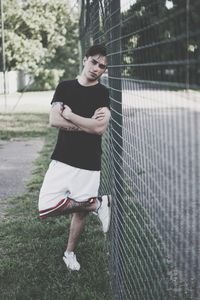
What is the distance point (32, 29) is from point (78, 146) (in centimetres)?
2868

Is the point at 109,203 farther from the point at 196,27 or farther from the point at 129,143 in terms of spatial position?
the point at 196,27

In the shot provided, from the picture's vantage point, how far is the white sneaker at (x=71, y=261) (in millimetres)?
3887

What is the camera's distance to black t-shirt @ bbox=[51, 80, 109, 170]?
3.72m

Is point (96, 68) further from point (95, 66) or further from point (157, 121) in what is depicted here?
point (157, 121)

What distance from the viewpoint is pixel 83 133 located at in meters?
3.81

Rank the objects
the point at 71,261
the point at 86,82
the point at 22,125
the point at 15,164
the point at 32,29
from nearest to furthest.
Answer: the point at 86,82 < the point at 71,261 < the point at 15,164 < the point at 22,125 < the point at 32,29

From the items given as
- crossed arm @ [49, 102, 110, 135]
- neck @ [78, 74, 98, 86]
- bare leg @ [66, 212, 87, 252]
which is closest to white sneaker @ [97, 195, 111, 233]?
bare leg @ [66, 212, 87, 252]

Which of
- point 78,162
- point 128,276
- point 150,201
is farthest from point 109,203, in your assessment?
point 150,201

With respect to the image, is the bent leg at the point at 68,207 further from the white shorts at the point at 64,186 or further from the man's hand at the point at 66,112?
the man's hand at the point at 66,112

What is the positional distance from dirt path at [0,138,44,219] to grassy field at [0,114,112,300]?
1.57ft

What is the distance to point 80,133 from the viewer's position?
3.80m

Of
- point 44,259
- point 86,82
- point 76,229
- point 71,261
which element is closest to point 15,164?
point 44,259

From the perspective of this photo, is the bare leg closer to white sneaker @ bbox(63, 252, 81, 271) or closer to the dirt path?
white sneaker @ bbox(63, 252, 81, 271)

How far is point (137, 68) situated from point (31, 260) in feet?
7.18
